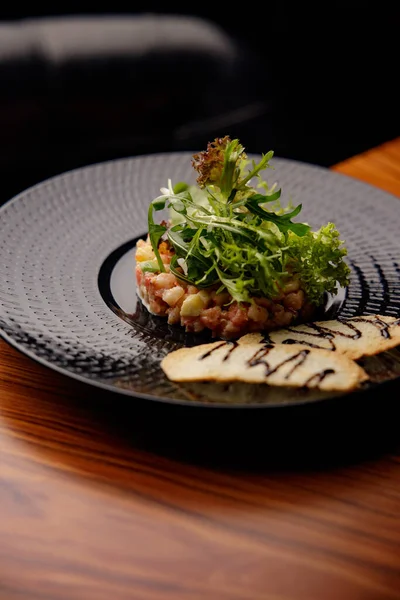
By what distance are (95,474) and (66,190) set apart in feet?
3.62

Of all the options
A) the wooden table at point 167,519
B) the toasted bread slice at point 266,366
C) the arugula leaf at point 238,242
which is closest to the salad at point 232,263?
the arugula leaf at point 238,242

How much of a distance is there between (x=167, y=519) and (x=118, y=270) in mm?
830

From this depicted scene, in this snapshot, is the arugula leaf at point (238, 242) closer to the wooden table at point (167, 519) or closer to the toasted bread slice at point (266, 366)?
the toasted bread slice at point (266, 366)

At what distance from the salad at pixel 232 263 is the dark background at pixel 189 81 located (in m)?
1.96

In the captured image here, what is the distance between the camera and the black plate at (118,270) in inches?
54.3

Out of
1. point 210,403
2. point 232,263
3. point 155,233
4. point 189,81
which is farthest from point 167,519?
point 189,81

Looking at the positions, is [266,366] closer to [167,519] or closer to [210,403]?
[210,403]

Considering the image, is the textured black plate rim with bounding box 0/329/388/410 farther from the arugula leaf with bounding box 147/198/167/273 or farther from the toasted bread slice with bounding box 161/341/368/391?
the arugula leaf with bounding box 147/198/167/273

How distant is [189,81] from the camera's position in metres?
3.81

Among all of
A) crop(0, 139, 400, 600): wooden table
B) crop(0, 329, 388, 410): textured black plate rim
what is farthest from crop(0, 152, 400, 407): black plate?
crop(0, 139, 400, 600): wooden table

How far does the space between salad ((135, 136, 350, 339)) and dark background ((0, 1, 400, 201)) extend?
1959 mm

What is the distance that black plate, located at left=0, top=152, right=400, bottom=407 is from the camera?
1.38 meters

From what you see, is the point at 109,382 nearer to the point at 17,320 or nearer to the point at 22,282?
the point at 17,320

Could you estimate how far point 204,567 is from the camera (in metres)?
1.12
